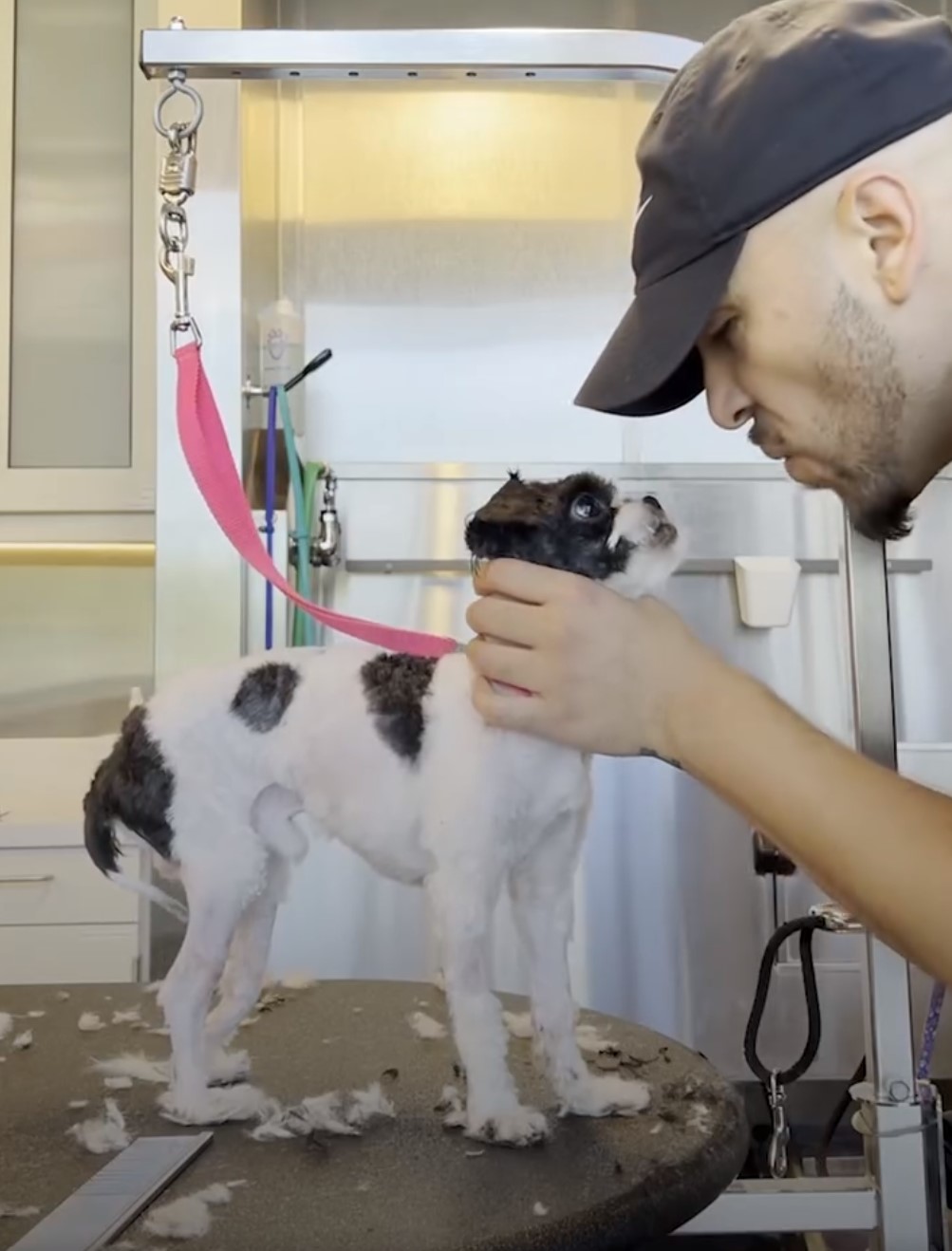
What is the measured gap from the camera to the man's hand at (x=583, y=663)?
24.6 inches

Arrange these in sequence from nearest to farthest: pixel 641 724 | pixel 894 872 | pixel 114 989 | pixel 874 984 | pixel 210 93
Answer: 1. pixel 894 872
2. pixel 641 724
3. pixel 874 984
4. pixel 114 989
5. pixel 210 93

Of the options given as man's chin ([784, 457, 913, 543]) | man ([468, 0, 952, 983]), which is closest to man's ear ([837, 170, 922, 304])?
man ([468, 0, 952, 983])

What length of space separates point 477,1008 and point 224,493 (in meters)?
0.34

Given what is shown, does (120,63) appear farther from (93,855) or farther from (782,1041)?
(782,1041)

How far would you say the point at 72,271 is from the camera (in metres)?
1.91

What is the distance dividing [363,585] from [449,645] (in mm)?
1189

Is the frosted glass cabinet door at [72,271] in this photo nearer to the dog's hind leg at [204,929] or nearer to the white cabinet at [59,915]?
the white cabinet at [59,915]

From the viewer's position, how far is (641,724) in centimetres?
64

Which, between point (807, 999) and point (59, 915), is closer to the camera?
point (807, 999)

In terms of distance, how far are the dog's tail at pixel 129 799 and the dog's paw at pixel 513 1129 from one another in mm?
240

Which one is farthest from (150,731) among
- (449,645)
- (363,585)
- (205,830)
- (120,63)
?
(120,63)

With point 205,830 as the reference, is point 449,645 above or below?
above

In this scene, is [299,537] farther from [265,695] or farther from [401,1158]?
[401,1158]

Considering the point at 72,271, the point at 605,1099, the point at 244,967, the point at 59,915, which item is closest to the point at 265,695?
the point at 244,967
